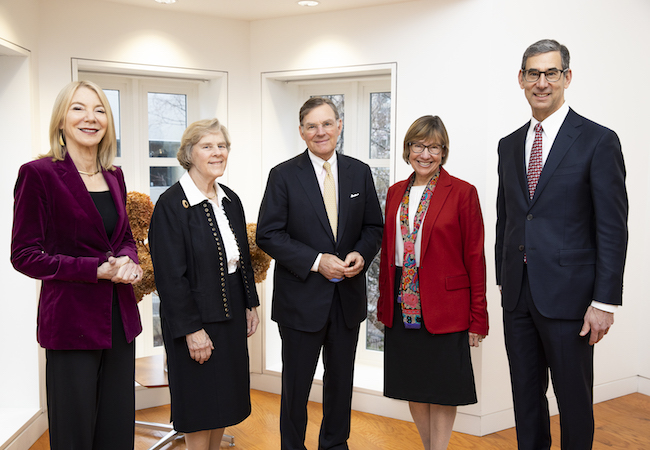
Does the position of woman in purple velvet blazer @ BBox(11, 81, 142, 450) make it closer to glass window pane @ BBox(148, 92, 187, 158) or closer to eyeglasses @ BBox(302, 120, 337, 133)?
eyeglasses @ BBox(302, 120, 337, 133)

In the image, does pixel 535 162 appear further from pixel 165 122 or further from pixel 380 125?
pixel 165 122

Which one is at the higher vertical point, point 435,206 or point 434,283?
point 435,206

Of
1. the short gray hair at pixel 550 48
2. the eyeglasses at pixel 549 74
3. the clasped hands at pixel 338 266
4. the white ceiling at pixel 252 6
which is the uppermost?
the white ceiling at pixel 252 6

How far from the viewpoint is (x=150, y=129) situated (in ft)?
13.6

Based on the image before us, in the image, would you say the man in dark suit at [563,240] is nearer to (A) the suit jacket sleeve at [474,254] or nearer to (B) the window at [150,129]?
(A) the suit jacket sleeve at [474,254]

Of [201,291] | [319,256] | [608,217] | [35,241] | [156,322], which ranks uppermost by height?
[608,217]

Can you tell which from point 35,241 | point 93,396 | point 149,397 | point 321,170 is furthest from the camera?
point 149,397

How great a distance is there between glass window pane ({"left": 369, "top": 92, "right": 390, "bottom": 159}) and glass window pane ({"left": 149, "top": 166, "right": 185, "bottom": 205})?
1.43 metres

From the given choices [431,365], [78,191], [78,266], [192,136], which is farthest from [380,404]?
[78,191]

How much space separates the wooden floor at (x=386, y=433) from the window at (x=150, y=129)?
726 millimetres

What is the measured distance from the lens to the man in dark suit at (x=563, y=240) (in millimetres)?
2088

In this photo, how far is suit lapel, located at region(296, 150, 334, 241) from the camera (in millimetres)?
2650

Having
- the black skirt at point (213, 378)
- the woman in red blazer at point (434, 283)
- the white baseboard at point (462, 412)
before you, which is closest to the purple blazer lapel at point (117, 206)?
the black skirt at point (213, 378)

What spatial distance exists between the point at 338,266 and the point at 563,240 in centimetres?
94
